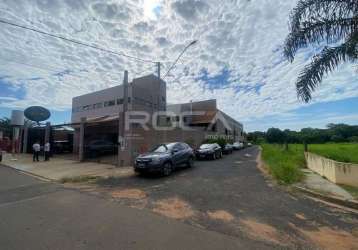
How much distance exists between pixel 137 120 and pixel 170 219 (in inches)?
480

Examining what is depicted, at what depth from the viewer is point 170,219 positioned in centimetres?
622

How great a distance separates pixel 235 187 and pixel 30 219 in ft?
23.0

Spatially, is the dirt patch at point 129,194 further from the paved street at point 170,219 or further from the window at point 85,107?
the window at point 85,107

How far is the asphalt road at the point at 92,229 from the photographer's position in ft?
15.3

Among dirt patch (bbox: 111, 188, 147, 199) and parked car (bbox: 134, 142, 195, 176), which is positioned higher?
parked car (bbox: 134, 142, 195, 176)

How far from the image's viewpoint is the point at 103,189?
1012 cm

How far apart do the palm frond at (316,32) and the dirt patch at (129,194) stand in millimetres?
7049

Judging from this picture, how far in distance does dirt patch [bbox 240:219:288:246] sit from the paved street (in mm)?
19

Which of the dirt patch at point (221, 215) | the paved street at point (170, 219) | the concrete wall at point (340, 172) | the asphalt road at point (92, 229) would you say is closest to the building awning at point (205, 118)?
the concrete wall at point (340, 172)

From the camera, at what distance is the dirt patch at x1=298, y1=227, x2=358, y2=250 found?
476 cm

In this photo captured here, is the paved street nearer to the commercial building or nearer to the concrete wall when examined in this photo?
the concrete wall

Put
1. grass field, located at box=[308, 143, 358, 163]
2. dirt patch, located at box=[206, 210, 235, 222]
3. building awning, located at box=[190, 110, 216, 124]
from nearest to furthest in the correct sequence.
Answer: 1. dirt patch, located at box=[206, 210, 235, 222]
2. grass field, located at box=[308, 143, 358, 163]
3. building awning, located at box=[190, 110, 216, 124]

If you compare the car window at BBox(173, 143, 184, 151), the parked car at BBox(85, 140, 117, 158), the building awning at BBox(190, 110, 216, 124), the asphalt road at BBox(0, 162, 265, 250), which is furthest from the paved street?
the building awning at BBox(190, 110, 216, 124)

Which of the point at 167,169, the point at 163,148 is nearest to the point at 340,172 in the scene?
the point at 167,169
